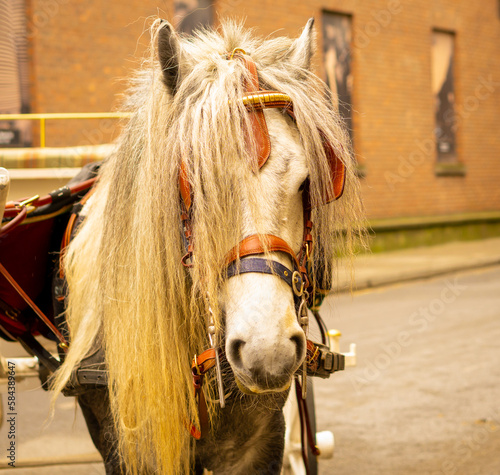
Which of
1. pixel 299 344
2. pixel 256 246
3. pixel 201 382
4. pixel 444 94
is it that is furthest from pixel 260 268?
pixel 444 94

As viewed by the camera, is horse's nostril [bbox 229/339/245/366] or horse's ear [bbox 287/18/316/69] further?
horse's ear [bbox 287/18/316/69]

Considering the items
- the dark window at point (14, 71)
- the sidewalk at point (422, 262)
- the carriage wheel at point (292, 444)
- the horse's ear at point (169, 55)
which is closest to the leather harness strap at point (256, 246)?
the horse's ear at point (169, 55)

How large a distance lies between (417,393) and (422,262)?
7.80 metres

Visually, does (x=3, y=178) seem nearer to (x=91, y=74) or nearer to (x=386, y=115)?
(x=91, y=74)

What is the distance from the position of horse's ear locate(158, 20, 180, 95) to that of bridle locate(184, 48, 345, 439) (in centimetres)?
18

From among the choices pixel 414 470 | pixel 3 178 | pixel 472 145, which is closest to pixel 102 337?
pixel 3 178

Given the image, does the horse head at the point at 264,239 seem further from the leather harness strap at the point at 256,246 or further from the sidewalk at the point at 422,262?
the sidewalk at the point at 422,262

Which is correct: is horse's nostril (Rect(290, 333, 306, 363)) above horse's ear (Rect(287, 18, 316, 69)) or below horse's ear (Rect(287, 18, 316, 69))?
below

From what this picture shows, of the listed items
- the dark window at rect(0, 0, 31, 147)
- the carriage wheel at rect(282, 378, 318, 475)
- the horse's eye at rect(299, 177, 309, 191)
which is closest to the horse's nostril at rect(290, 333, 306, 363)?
the horse's eye at rect(299, 177, 309, 191)

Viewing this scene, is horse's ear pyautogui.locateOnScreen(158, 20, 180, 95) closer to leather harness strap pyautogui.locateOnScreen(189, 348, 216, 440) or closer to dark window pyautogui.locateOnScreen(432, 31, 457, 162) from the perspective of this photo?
leather harness strap pyautogui.locateOnScreen(189, 348, 216, 440)

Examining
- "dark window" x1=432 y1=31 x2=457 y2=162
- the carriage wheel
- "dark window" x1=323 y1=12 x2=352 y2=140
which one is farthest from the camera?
"dark window" x1=432 y1=31 x2=457 y2=162

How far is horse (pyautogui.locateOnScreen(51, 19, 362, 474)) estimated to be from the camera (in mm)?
1773

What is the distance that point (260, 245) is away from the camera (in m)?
1.75

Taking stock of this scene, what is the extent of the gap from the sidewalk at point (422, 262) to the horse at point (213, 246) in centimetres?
796
